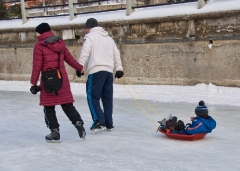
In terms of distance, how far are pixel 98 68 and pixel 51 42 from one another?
2.76 ft

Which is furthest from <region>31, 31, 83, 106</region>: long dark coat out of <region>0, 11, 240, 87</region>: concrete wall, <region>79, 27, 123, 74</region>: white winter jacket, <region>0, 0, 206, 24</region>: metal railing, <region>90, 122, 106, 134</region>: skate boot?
<region>0, 0, 206, 24</region>: metal railing

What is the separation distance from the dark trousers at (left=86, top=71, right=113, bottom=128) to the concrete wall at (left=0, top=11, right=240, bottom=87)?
4.04m

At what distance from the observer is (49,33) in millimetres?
4996

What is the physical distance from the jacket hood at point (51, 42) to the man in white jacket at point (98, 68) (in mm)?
478

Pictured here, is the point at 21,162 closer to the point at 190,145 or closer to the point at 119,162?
the point at 119,162

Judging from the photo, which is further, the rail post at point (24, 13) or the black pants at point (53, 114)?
the rail post at point (24, 13)

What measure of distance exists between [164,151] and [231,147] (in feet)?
2.46

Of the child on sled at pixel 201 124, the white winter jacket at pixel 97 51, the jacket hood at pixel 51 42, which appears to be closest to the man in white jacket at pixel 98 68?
the white winter jacket at pixel 97 51

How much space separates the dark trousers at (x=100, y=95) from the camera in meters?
5.55

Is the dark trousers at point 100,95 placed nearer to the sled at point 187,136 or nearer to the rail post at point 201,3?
the sled at point 187,136

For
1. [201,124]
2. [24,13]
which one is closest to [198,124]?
[201,124]

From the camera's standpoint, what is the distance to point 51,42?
4.91 meters

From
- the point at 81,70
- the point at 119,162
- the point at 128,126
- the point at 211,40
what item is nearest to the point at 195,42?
the point at 211,40

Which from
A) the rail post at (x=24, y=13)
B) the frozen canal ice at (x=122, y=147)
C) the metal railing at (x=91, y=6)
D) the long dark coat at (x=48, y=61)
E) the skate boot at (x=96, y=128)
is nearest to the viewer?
the frozen canal ice at (x=122, y=147)
